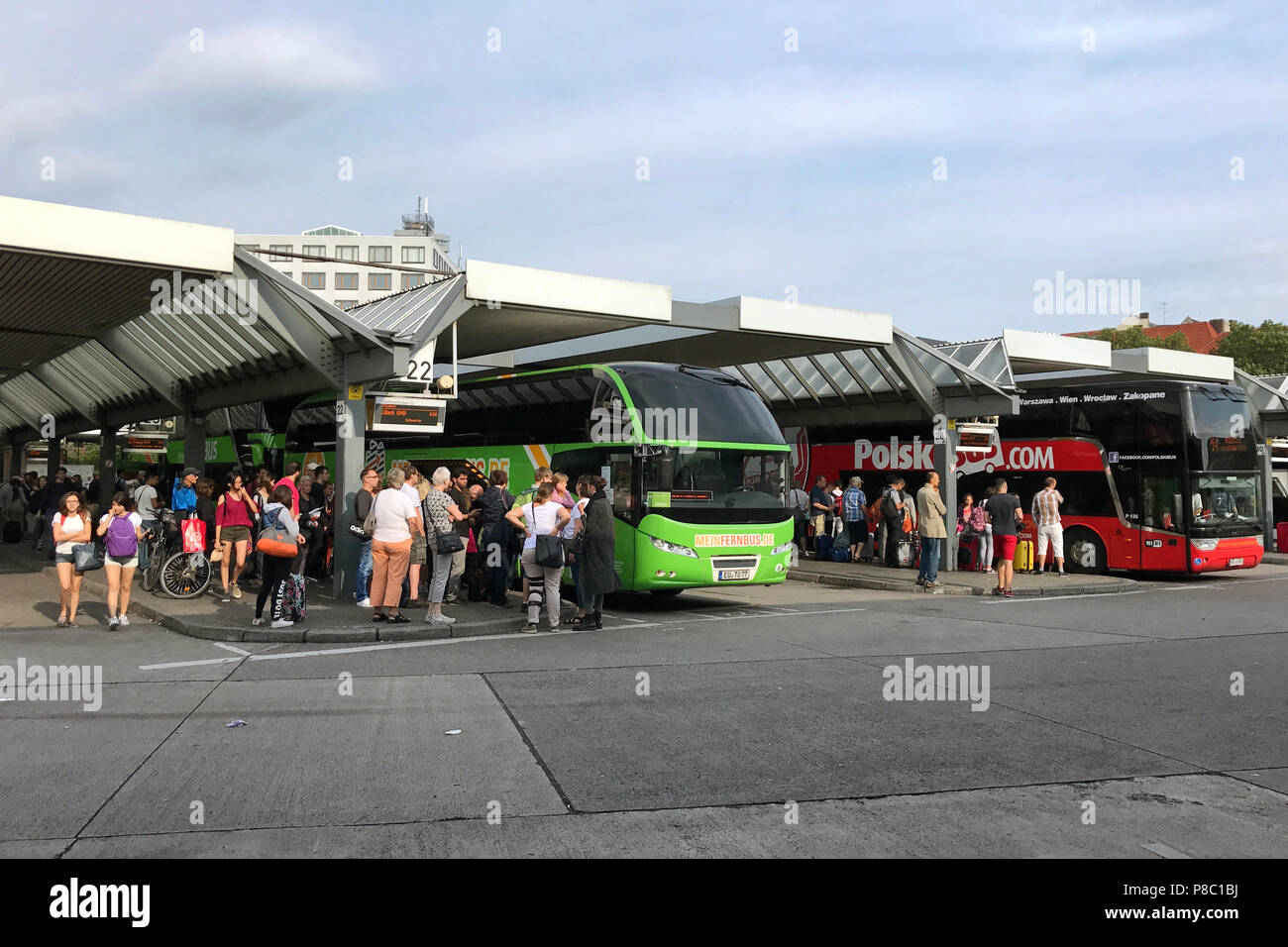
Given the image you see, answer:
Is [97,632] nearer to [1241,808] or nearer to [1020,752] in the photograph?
[1020,752]

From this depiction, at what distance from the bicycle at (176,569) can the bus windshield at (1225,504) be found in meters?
17.2

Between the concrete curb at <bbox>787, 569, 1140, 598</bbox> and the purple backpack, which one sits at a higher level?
the purple backpack

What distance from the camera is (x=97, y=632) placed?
1171 cm

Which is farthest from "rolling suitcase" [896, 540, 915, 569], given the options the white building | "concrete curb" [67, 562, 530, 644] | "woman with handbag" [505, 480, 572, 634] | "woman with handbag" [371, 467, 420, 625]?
the white building

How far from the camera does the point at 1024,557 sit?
2080 centimetres

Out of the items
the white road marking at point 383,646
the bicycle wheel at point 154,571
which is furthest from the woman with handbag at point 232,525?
Result: the white road marking at point 383,646

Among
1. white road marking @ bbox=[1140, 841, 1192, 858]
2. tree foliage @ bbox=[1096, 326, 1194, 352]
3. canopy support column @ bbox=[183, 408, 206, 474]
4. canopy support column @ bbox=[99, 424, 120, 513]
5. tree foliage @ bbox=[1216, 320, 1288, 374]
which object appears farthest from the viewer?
tree foliage @ bbox=[1096, 326, 1194, 352]

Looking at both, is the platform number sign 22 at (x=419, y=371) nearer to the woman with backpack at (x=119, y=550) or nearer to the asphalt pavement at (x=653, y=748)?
the woman with backpack at (x=119, y=550)

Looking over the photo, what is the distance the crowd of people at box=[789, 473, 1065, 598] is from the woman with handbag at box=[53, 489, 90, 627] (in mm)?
9270

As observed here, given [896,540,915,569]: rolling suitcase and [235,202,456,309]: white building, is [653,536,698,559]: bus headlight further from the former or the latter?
[235,202,456,309]: white building

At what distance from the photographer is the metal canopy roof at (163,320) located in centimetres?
1254

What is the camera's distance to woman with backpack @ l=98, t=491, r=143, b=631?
11859 millimetres

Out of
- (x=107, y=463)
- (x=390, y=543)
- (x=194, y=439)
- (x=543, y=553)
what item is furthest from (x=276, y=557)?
(x=107, y=463)
